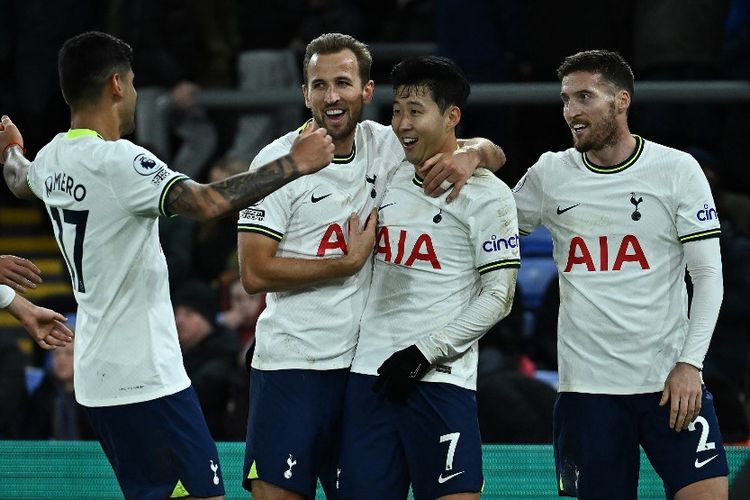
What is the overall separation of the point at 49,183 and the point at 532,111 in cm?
583

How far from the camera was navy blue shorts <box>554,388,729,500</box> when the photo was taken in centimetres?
550

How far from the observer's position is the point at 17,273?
5566mm

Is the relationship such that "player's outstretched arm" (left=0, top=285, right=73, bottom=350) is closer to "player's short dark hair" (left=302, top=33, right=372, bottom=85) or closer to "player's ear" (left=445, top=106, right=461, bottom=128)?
"player's short dark hair" (left=302, top=33, right=372, bottom=85)

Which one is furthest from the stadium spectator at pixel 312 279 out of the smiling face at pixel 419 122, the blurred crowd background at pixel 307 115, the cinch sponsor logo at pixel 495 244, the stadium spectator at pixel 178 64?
the stadium spectator at pixel 178 64

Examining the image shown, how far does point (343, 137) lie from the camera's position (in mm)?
5656

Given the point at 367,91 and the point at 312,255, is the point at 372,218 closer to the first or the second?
the point at 312,255

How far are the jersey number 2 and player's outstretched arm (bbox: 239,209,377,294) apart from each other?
2.10 ft

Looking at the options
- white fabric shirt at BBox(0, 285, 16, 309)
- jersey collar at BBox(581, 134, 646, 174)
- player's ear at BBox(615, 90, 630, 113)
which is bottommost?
white fabric shirt at BBox(0, 285, 16, 309)

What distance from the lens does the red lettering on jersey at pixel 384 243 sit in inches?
220

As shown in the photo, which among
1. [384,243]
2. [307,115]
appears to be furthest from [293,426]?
[307,115]

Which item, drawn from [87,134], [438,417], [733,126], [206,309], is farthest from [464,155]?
[733,126]

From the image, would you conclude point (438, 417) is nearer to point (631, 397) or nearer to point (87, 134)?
point (631, 397)

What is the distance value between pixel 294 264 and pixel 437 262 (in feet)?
1.77

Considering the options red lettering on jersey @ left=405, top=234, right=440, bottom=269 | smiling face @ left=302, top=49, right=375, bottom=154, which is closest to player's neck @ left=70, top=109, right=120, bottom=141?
smiling face @ left=302, top=49, right=375, bottom=154
